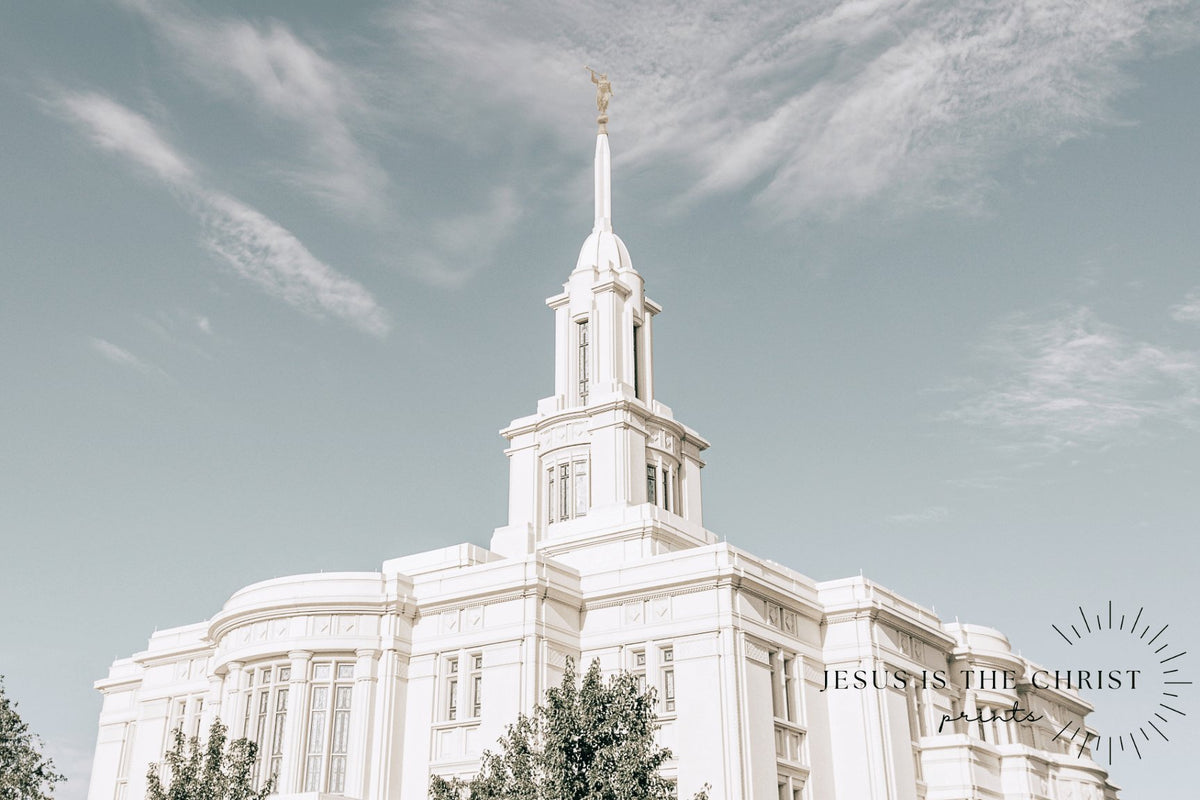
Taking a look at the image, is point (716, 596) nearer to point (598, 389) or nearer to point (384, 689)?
point (384, 689)

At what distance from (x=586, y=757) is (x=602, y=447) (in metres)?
25.2

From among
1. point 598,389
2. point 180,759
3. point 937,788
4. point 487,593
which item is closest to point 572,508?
point 598,389

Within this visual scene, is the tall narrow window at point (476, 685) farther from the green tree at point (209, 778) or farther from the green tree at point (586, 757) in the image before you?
the green tree at point (586, 757)

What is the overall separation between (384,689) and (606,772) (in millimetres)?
16517

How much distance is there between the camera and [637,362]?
5656cm

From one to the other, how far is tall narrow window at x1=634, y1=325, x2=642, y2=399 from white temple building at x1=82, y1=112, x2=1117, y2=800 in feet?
24.0

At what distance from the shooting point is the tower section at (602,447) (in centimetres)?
4903

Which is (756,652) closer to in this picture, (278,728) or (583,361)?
(278,728)

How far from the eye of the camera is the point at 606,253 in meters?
59.2

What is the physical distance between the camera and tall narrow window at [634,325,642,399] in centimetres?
5566

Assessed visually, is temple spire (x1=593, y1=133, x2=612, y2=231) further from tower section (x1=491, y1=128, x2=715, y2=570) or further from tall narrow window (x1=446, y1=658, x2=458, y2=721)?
tall narrow window (x1=446, y1=658, x2=458, y2=721)

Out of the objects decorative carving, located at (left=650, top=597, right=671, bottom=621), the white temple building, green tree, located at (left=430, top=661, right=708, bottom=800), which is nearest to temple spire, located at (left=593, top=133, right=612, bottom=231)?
the white temple building

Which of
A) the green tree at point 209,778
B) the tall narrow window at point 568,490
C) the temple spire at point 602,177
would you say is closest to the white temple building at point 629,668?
the tall narrow window at point 568,490

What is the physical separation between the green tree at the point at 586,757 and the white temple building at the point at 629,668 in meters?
10.8
